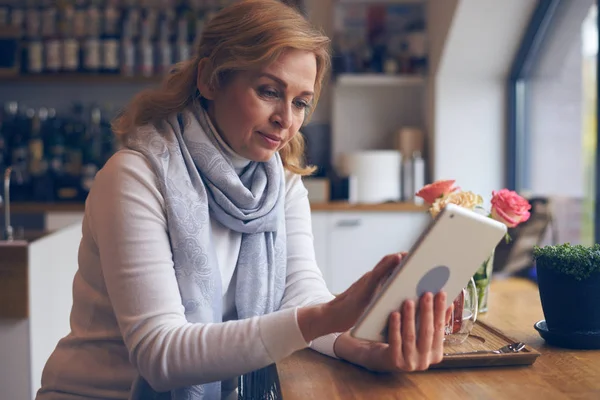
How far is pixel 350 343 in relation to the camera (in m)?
1.26

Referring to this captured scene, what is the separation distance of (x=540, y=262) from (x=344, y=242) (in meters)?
2.40

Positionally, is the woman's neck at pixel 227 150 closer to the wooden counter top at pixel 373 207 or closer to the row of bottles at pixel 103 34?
the wooden counter top at pixel 373 207

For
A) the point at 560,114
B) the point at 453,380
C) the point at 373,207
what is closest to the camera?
the point at 453,380

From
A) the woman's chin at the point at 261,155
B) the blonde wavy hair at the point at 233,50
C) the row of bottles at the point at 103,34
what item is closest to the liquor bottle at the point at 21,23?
the row of bottles at the point at 103,34

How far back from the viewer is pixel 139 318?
117 centimetres

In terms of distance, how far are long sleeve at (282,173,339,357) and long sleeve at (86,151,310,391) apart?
317 millimetres

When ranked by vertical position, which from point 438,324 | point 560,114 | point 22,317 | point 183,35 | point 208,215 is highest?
point 183,35

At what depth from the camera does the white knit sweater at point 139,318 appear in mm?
1146

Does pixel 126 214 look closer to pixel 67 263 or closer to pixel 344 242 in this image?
pixel 67 263

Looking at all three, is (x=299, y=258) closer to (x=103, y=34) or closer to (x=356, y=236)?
(x=356, y=236)

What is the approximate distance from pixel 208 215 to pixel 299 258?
27 cm

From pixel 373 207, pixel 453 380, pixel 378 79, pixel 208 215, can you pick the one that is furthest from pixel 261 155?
pixel 378 79

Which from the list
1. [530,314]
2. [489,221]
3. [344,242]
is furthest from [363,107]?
[489,221]

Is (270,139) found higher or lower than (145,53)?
lower
